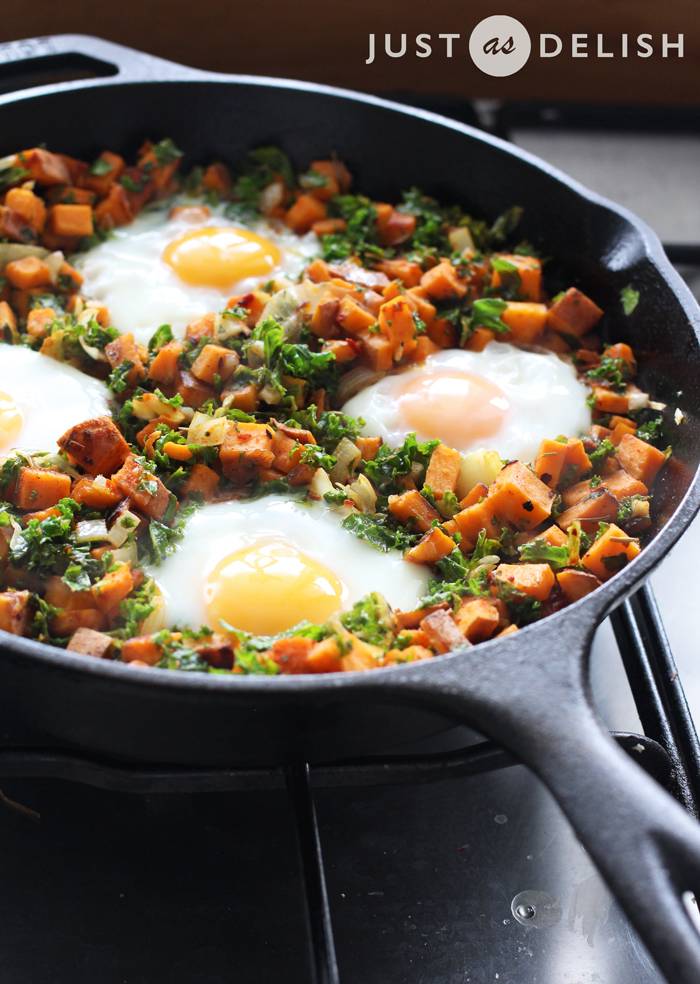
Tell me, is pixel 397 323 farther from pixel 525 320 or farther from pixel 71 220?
pixel 71 220

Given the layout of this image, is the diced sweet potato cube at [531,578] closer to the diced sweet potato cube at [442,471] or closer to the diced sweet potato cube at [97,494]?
the diced sweet potato cube at [442,471]

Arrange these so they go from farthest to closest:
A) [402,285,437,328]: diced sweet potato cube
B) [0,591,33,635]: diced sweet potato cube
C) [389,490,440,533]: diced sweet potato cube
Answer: [402,285,437,328]: diced sweet potato cube < [389,490,440,533]: diced sweet potato cube < [0,591,33,635]: diced sweet potato cube

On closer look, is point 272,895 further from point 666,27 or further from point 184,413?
point 666,27

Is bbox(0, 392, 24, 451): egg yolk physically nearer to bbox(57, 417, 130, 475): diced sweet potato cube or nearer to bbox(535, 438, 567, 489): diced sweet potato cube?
bbox(57, 417, 130, 475): diced sweet potato cube

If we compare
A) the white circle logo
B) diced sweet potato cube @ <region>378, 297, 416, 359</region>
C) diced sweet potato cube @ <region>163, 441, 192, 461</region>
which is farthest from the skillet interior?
the white circle logo

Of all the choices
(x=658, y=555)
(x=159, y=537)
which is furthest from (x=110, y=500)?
(x=658, y=555)

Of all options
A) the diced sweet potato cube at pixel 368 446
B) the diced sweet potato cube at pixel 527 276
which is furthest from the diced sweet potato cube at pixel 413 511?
the diced sweet potato cube at pixel 527 276
